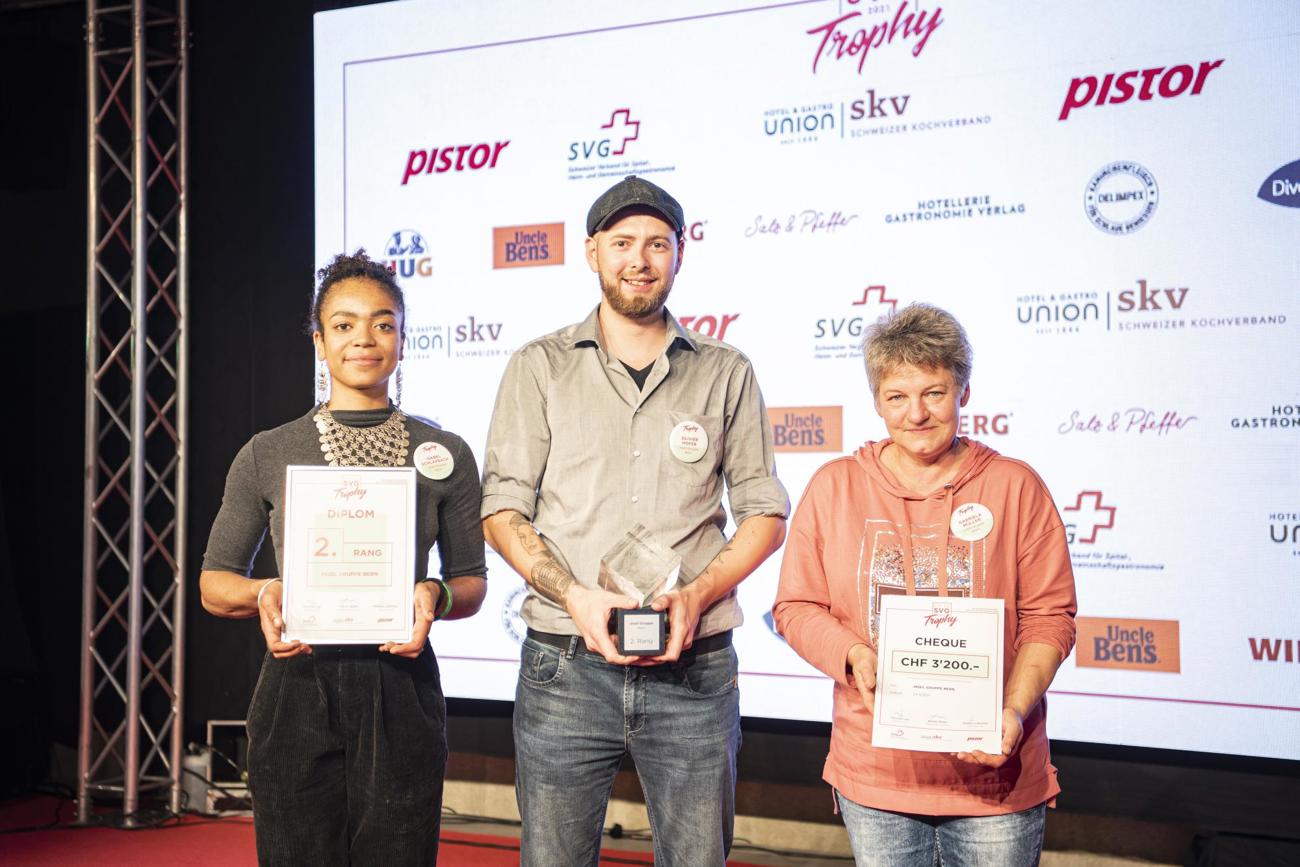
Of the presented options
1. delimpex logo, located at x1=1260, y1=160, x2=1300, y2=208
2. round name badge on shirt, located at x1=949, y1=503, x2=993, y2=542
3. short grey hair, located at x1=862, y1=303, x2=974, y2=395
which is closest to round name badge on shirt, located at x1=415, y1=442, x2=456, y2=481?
short grey hair, located at x1=862, y1=303, x2=974, y2=395

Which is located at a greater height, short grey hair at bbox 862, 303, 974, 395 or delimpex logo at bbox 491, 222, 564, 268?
delimpex logo at bbox 491, 222, 564, 268

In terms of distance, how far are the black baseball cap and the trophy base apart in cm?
79

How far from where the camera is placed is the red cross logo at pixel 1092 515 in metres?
3.37

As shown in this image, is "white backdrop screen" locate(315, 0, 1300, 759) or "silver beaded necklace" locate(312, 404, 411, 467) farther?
"white backdrop screen" locate(315, 0, 1300, 759)

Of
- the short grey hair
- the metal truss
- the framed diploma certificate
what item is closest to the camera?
the framed diploma certificate

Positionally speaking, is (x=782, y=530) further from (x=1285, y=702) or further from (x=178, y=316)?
(x=178, y=316)

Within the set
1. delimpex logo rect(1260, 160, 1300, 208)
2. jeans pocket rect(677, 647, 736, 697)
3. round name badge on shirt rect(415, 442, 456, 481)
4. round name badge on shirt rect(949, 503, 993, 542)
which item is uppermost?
delimpex logo rect(1260, 160, 1300, 208)

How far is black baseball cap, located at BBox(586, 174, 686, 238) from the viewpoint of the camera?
2131mm

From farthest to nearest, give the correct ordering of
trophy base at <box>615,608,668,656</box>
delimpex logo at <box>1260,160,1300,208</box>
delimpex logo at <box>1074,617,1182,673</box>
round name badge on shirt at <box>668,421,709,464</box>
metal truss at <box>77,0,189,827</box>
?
metal truss at <box>77,0,189,827</box> < delimpex logo at <box>1074,617,1182,673</box> < delimpex logo at <box>1260,160,1300,208</box> < round name badge on shirt at <box>668,421,709,464</box> < trophy base at <box>615,608,668,656</box>

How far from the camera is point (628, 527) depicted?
2092 millimetres

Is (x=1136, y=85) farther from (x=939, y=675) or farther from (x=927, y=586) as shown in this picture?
(x=939, y=675)

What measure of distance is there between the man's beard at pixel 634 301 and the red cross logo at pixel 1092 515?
187cm

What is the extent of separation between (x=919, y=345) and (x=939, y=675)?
532mm

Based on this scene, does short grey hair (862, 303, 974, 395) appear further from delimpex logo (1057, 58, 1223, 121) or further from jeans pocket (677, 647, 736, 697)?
delimpex logo (1057, 58, 1223, 121)
